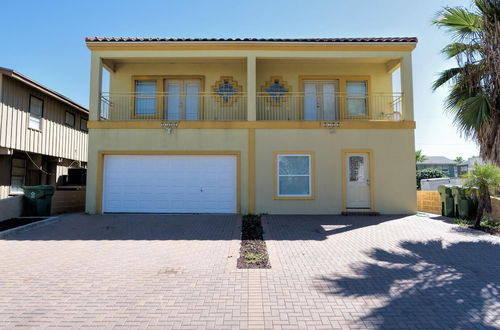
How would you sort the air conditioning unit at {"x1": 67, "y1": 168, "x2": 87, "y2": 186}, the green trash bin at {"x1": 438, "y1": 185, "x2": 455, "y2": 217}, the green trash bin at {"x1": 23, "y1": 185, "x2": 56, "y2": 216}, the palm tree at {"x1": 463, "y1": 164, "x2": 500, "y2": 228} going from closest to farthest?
1. the palm tree at {"x1": 463, "y1": 164, "x2": 500, "y2": 228}
2. the green trash bin at {"x1": 23, "y1": 185, "x2": 56, "y2": 216}
3. the green trash bin at {"x1": 438, "y1": 185, "x2": 455, "y2": 217}
4. the air conditioning unit at {"x1": 67, "y1": 168, "x2": 87, "y2": 186}

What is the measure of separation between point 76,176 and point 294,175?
12.1 meters

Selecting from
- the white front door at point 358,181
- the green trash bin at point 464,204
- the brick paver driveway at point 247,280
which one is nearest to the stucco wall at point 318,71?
the white front door at point 358,181

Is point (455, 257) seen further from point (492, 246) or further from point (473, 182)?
point (473, 182)

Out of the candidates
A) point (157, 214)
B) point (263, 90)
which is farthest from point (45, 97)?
point (263, 90)

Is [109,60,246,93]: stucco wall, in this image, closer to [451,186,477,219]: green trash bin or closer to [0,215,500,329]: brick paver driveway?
[0,215,500,329]: brick paver driveway

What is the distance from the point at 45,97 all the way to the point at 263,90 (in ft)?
32.6

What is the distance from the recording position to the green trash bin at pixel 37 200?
10883 millimetres

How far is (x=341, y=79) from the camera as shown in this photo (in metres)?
13.0

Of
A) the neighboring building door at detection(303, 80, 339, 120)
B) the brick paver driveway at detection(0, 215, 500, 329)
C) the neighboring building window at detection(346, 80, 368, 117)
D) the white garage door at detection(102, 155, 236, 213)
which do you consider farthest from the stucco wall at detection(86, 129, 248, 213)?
the neighboring building window at detection(346, 80, 368, 117)

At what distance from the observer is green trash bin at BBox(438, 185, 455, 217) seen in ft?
37.3

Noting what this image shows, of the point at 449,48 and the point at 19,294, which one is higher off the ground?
the point at 449,48

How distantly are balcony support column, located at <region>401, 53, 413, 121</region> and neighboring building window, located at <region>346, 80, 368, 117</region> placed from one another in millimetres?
1575

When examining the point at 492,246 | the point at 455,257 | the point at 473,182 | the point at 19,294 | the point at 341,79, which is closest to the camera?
the point at 19,294

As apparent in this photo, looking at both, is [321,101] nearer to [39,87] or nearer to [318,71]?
[318,71]
